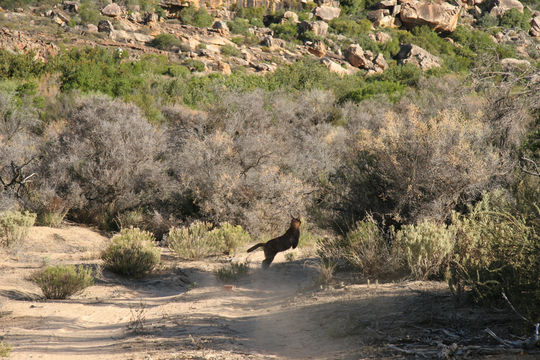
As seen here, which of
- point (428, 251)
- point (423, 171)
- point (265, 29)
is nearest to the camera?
point (428, 251)

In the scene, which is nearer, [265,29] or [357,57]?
[357,57]

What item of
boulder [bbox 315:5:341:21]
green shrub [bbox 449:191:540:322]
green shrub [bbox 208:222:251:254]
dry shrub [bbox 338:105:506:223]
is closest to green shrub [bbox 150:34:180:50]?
boulder [bbox 315:5:341:21]

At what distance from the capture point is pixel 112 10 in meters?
51.4

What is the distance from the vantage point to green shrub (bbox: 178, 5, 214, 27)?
55.3 m

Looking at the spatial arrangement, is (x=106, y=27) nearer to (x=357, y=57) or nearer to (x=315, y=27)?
(x=315, y=27)

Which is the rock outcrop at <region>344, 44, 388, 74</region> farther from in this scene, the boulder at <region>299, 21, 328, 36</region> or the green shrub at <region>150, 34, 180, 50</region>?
the green shrub at <region>150, 34, 180, 50</region>

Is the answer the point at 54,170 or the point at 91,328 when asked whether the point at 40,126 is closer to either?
the point at 54,170

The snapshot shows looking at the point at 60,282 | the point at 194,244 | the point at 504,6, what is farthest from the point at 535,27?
the point at 60,282

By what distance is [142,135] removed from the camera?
1430 centimetres

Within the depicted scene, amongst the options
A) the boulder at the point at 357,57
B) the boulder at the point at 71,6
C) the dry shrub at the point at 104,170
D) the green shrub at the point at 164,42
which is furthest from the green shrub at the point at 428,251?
the boulder at the point at 71,6

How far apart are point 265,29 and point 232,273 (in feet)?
178

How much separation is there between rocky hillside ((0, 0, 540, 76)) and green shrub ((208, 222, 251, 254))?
77.0ft

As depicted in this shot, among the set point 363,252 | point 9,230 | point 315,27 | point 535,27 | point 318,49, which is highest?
point 535,27

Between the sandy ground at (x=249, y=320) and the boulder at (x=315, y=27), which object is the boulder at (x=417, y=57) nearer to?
the boulder at (x=315, y=27)
